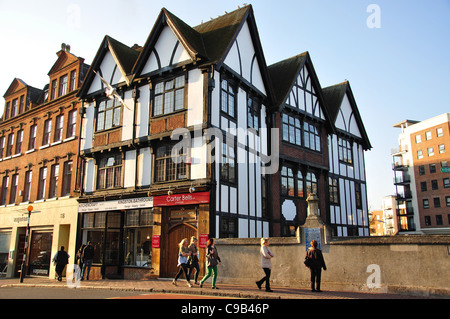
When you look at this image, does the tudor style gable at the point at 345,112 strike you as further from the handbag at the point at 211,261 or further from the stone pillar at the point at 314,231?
the handbag at the point at 211,261

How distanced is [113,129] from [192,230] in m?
7.45

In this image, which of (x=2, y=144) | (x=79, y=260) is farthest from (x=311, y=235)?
(x=2, y=144)

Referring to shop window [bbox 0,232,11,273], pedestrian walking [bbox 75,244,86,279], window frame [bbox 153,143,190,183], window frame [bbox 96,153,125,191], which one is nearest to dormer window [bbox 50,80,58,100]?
window frame [bbox 96,153,125,191]

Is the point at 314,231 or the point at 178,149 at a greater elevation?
the point at 178,149

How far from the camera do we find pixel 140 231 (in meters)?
18.2

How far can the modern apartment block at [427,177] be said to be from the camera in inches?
2388

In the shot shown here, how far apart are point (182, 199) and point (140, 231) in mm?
3563

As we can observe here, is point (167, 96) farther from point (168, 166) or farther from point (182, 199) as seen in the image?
point (182, 199)

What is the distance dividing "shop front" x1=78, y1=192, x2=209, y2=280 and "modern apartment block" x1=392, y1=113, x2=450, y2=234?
55.4 metres

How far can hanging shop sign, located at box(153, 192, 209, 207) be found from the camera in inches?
607

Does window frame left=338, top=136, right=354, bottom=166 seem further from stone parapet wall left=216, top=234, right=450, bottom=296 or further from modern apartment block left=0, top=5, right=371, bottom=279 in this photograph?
stone parapet wall left=216, top=234, right=450, bottom=296

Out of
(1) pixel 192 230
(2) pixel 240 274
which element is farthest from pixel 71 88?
(2) pixel 240 274

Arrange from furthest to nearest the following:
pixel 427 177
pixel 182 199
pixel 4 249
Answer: pixel 427 177, pixel 4 249, pixel 182 199

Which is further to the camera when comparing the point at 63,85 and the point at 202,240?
the point at 63,85
